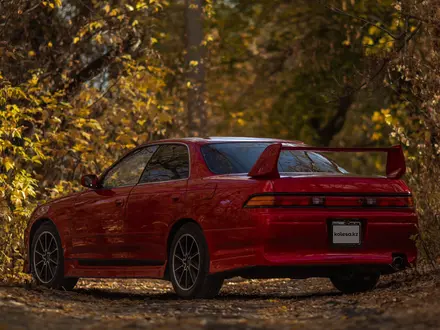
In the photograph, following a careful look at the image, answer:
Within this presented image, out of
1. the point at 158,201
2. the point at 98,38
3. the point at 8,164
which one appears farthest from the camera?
the point at 98,38

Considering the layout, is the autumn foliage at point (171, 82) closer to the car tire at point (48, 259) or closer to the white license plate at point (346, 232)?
the car tire at point (48, 259)

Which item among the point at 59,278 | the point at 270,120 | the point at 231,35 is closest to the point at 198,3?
the point at 231,35

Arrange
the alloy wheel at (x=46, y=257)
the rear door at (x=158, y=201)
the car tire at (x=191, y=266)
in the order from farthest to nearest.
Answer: the alloy wheel at (x=46, y=257)
the rear door at (x=158, y=201)
the car tire at (x=191, y=266)

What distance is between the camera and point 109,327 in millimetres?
8148

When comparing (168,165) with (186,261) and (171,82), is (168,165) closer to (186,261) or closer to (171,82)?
(186,261)

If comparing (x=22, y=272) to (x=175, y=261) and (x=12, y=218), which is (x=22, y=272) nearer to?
(x=12, y=218)

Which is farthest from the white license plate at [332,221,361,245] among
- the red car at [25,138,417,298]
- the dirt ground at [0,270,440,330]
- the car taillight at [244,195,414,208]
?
the dirt ground at [0,270,440,330]

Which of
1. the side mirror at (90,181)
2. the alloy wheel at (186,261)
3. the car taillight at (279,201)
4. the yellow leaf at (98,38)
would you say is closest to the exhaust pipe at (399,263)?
the car taillight at (279,201)

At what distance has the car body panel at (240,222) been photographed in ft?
33.0

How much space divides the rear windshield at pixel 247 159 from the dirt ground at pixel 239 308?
1.24 metres

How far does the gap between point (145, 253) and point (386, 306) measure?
2936mm

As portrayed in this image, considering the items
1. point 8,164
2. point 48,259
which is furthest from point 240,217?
point 8,164

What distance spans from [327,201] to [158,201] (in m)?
1.81

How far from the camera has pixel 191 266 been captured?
10781 millimetres
